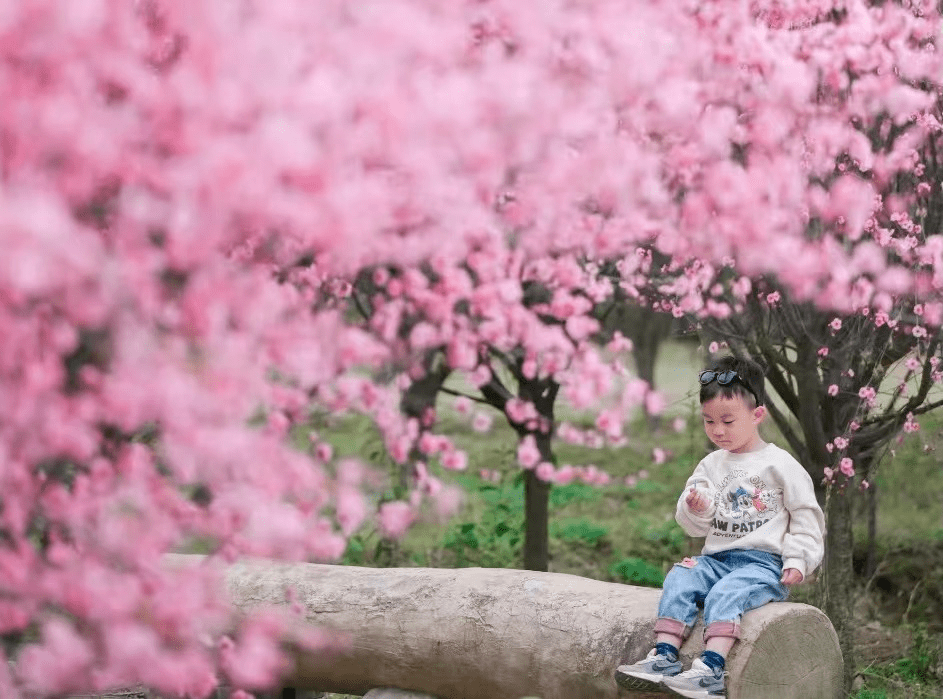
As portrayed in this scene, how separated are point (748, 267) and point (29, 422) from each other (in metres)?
3.54

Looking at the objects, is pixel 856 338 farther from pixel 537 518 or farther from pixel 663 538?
pixel 663 538

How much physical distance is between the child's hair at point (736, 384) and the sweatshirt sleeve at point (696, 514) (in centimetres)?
30

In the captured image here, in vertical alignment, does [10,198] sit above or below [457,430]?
above

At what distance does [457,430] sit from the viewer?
13.6 metres

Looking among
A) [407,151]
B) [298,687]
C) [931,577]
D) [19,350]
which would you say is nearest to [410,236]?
[407,151]

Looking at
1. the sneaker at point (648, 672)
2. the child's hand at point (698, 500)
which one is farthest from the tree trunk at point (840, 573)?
the sneaker at point (648, 672)

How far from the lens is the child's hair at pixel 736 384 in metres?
4.01

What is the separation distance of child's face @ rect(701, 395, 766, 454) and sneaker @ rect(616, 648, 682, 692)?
2.54 ft

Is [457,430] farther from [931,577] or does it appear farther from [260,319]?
[260,319]

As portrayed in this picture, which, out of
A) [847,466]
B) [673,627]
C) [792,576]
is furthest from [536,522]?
[792,576]

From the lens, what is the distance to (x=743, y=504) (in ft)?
13.4

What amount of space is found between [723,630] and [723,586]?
165mm

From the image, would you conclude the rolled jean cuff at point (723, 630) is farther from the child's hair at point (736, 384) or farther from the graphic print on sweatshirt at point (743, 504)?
the child's hair at point (736, 384)

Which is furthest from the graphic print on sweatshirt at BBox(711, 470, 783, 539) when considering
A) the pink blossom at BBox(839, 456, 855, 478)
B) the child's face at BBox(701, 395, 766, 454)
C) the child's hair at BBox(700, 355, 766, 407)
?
the pink blossom at BBox(839, 456, 855, 478)
